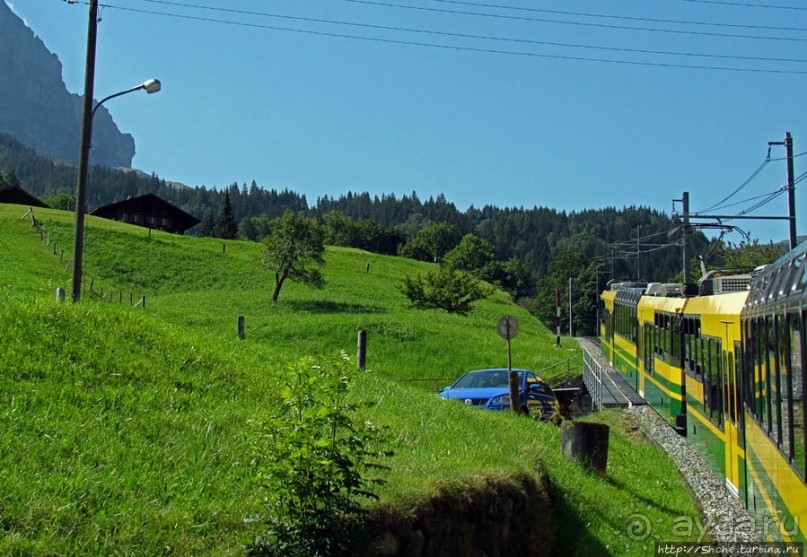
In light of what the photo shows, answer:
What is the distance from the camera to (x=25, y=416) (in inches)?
280

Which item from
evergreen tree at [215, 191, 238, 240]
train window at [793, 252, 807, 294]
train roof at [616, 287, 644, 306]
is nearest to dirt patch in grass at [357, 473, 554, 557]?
train window at [793, 252, 807, 294]

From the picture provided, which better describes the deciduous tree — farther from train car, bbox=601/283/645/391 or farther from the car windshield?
the car windshield

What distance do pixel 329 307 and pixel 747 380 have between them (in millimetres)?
42336

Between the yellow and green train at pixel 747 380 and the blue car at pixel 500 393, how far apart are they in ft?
8.31

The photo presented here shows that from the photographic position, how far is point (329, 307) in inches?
1988

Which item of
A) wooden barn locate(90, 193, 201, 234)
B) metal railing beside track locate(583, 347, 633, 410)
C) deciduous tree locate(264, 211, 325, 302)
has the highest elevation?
wooden barn locate(90, 193, 201, 234)

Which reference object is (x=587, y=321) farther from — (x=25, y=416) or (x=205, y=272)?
(x=25, y=416)

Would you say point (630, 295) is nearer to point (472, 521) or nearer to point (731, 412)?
point (731, 412)

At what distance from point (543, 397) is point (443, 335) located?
2114cm

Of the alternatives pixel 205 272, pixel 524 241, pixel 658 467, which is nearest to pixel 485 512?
pixel 658 467

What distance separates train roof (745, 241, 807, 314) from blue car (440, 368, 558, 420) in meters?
9.32

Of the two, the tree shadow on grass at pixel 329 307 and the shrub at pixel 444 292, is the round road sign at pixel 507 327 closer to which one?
the tree shadow on grass at pixel 329 307

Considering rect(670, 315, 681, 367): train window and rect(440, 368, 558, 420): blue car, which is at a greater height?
rect(670, 315, 681, 367): train window

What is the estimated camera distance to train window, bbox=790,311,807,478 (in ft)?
19.6
